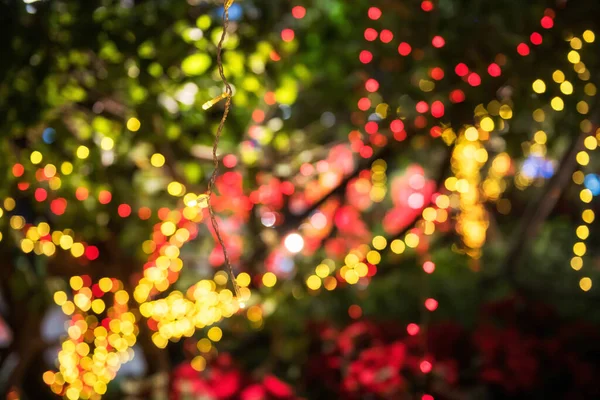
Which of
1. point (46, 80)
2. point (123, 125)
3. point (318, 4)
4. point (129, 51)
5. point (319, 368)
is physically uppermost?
point (318, 4)

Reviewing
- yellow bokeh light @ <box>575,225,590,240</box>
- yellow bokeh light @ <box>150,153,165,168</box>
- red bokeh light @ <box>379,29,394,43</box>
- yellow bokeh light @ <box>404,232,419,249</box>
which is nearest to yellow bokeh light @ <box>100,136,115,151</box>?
yellow bokeh light @ <box>150,153,165,168</box>

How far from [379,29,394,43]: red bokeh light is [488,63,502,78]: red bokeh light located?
1.28ft

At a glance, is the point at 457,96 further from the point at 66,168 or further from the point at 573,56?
the point at 66,168

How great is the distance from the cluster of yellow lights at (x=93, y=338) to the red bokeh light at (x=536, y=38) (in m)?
1.99

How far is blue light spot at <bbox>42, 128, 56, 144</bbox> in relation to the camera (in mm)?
2174

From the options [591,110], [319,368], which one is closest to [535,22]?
[591,110]

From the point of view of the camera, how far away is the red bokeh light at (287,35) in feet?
7.84

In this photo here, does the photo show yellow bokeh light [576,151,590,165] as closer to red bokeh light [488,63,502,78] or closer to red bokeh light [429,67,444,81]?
red bokeh light [488,63,502,78]

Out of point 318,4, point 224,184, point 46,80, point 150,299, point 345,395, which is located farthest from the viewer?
point 224,184

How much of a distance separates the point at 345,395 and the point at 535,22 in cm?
165

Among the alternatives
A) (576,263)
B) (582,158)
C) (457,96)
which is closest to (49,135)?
(457,96)

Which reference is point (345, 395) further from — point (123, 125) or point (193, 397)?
point (123, 125)

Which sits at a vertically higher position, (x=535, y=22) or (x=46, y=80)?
(x=535, y=22)

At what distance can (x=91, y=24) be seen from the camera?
1975 mm
